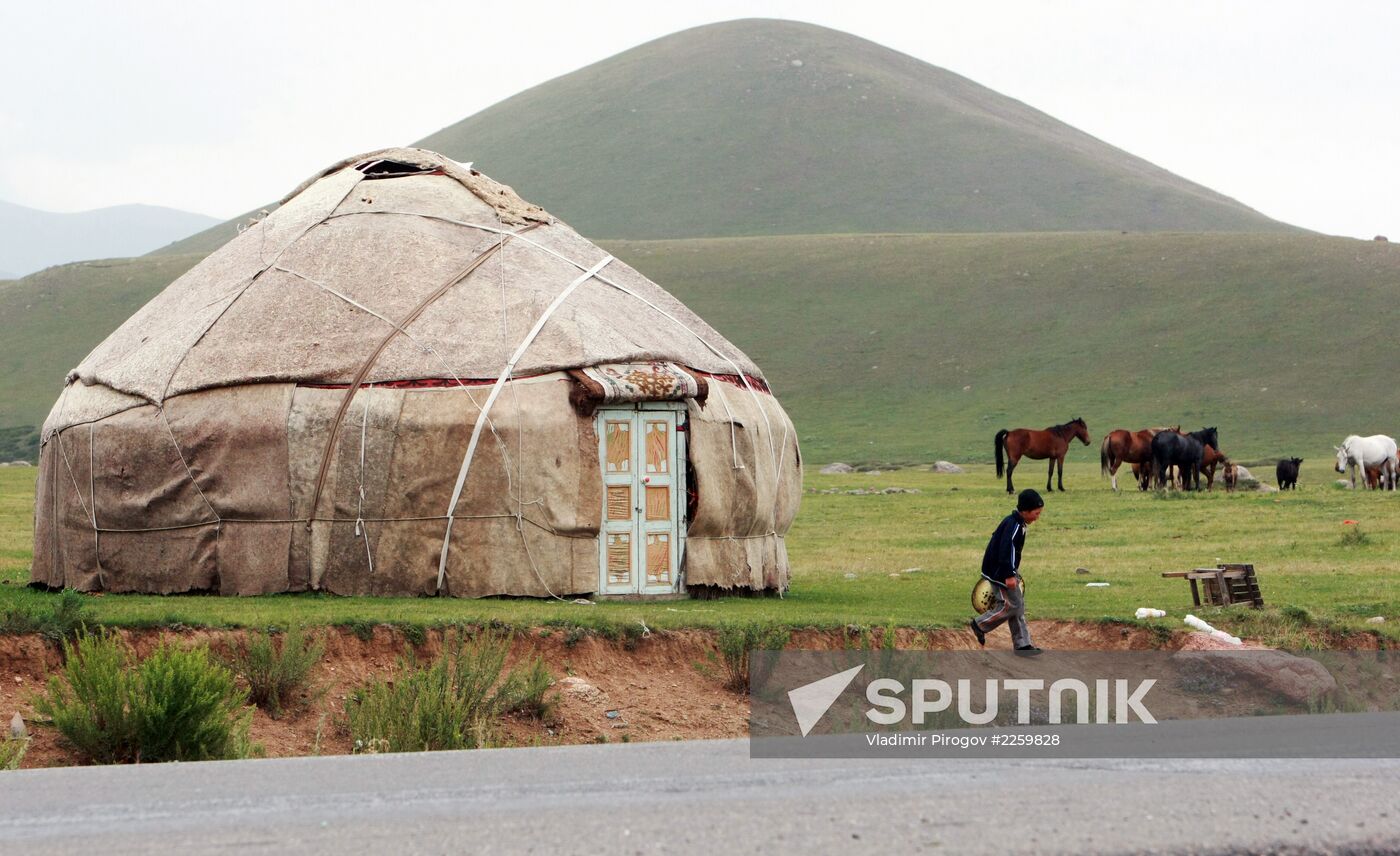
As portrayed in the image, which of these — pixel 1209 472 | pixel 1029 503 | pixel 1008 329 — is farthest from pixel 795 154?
pixel 1029 503

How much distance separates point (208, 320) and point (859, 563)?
8.91m

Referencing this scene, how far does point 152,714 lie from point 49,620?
259 cm

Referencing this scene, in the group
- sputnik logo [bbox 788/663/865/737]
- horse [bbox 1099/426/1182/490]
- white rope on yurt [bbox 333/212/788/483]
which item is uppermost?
white rope on yurt [bbox 333/212/788/483]

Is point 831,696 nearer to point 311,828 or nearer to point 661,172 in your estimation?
point 311,828

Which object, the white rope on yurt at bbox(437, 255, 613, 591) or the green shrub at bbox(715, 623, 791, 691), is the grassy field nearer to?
the green shrub at bbox(715, 623, 791, 691)

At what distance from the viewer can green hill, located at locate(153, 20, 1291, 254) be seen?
119m

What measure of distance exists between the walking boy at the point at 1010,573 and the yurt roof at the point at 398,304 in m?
4.63

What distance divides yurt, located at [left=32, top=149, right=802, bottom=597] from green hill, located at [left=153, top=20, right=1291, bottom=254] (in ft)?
320

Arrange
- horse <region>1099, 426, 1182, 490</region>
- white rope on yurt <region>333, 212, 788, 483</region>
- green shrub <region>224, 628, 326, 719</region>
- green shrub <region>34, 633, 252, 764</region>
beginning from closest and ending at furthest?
green shrub <region>34, 633, 252, 764</region>, green shrub <region>224, 628, 326, 719</region>, white rope on yurt <region>333, 212, 788, 483</region>, horse <region>1099, 426, 1182, 490</region>

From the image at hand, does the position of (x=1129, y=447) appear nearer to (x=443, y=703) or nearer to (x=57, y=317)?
(x=443, y=703)

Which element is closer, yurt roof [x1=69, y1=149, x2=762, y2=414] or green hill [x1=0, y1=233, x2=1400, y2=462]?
Result: yurt roof [x1=69, y1=149, x2=762, y2=414]

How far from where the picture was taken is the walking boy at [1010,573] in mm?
10836

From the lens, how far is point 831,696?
10.8 metres

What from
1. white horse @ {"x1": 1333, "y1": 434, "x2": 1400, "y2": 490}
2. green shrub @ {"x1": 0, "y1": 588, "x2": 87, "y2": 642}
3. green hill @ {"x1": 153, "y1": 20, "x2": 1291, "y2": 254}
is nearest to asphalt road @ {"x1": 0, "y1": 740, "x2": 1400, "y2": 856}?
green shrub @ {"x1": 0, "y1": 588, "x2": 87, "y2": 642}
